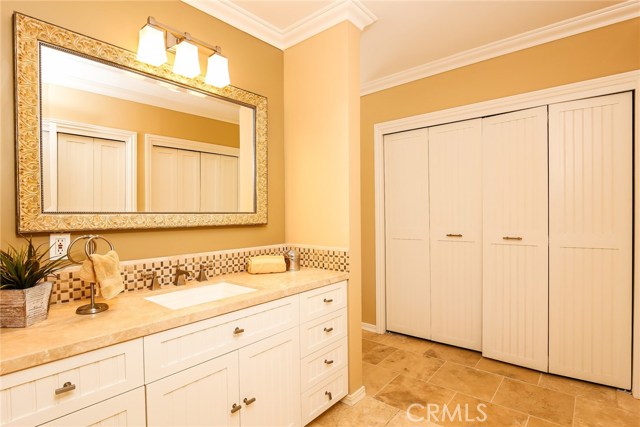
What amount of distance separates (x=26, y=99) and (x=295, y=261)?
160 centimetres

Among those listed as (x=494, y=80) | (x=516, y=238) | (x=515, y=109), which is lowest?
(x=516, y=238)

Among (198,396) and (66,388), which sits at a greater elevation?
(66,388)

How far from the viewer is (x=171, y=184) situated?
6.04 feet

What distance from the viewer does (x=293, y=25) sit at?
7.54 ft

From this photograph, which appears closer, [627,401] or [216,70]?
[216,70]

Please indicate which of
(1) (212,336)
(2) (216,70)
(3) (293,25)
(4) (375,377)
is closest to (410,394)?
(4) (375,377)

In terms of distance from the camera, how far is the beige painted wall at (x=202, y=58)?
1.32 meters

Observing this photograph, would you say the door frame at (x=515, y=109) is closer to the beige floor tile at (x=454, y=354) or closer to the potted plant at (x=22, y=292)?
the beige floor tile at (x=454, y=354)

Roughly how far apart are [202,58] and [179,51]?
0.24 metres

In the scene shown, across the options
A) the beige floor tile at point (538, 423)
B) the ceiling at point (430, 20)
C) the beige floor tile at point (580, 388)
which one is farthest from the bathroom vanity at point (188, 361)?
the ceiling at point (430, 20)

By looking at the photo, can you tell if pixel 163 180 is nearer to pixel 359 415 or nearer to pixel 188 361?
pixel 188 361

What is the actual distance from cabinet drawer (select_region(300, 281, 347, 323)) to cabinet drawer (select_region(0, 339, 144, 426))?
0.86 metres

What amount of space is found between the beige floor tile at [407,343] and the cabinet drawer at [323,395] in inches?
44.6

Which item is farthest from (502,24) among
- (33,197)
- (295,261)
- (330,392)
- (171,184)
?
(33,197)
